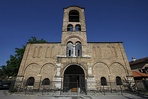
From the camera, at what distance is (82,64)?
1376 centimetres

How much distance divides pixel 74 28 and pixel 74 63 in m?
7.10

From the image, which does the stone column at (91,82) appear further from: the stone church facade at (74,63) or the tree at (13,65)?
the tree at (13,65)

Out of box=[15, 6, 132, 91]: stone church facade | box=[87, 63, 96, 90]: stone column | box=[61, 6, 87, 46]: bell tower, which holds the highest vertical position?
box=[61, 6, 87, 46]: bell tower

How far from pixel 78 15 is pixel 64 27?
4.73m

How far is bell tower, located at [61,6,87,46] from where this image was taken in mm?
15876

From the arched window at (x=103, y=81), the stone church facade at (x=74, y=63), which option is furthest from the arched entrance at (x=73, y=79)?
the arched window at (x=103, y=81)

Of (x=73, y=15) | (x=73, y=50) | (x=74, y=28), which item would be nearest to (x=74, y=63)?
(x=73, y=50)

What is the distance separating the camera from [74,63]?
13.9m

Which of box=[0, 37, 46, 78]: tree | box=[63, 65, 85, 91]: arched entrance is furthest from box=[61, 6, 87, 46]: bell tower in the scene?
box=[0, 37, 46, 78]: tree

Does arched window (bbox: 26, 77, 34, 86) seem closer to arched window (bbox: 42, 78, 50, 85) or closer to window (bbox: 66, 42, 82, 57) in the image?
arched window (bbox: 42, 78, 50, 85)

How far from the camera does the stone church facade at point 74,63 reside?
523 inches

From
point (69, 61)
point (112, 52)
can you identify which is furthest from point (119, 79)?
point (69, 61)

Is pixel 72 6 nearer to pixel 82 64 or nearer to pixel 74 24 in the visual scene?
pixel 74 24

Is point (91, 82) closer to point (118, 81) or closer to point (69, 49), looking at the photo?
point (118, 81)
